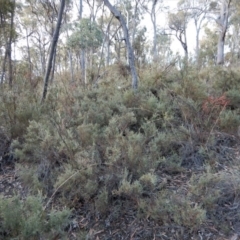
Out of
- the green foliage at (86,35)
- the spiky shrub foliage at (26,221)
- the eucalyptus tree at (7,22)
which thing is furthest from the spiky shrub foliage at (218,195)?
the green foliage at (86,35)

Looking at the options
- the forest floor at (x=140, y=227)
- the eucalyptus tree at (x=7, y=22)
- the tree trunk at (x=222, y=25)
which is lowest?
the forest floor at (x=140, y=227)

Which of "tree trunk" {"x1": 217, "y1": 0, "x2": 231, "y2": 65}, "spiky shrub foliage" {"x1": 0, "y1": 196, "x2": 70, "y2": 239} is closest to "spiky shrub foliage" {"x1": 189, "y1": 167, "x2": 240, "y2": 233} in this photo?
"spiky shrub foliage" {"x1": 0, "y1": 196, "x2": 70, "y2": 239}

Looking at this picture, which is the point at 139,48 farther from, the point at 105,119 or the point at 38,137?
the point at 38,137

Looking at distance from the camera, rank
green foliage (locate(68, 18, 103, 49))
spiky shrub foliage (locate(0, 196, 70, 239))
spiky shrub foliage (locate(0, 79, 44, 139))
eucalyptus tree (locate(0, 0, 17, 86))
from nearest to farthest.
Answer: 1. spiky shrub foliage (locate(0, 196, 70, 239))
2. spiky shrub foliage (locate(0, 79, 44, 139))
3. eucalyptus tree (locate(0, 0, 17, 86))
4. green foliage (locate(68, 18, 103, 49))

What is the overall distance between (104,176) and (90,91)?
7.45ft

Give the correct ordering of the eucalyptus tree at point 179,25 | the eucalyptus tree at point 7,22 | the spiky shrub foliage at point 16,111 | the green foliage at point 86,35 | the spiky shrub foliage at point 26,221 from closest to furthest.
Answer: the spiky shrub foliage at point 26,221, the spiky shrub foliage at point 16,111, the eucalyptus tree at point 7,22, the green foliage at point 86,35, the eucalyptus tree at point 179,25

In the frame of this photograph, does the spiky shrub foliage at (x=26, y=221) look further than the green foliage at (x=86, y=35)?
No

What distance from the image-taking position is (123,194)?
2.34 m

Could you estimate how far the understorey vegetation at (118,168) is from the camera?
A: 2102 mm

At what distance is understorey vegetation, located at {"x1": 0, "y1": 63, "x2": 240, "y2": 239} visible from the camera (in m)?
2.10

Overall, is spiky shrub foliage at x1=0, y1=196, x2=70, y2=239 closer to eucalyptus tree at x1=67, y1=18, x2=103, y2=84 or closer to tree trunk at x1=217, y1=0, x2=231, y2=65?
eucalyptus tree at x1=67, y1=18, x2=103, y2=84

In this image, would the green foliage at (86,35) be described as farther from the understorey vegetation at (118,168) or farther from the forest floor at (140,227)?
the forest floor at (140,227)

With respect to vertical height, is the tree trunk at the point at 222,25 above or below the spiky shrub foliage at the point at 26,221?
above

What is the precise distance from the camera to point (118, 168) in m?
2.46
